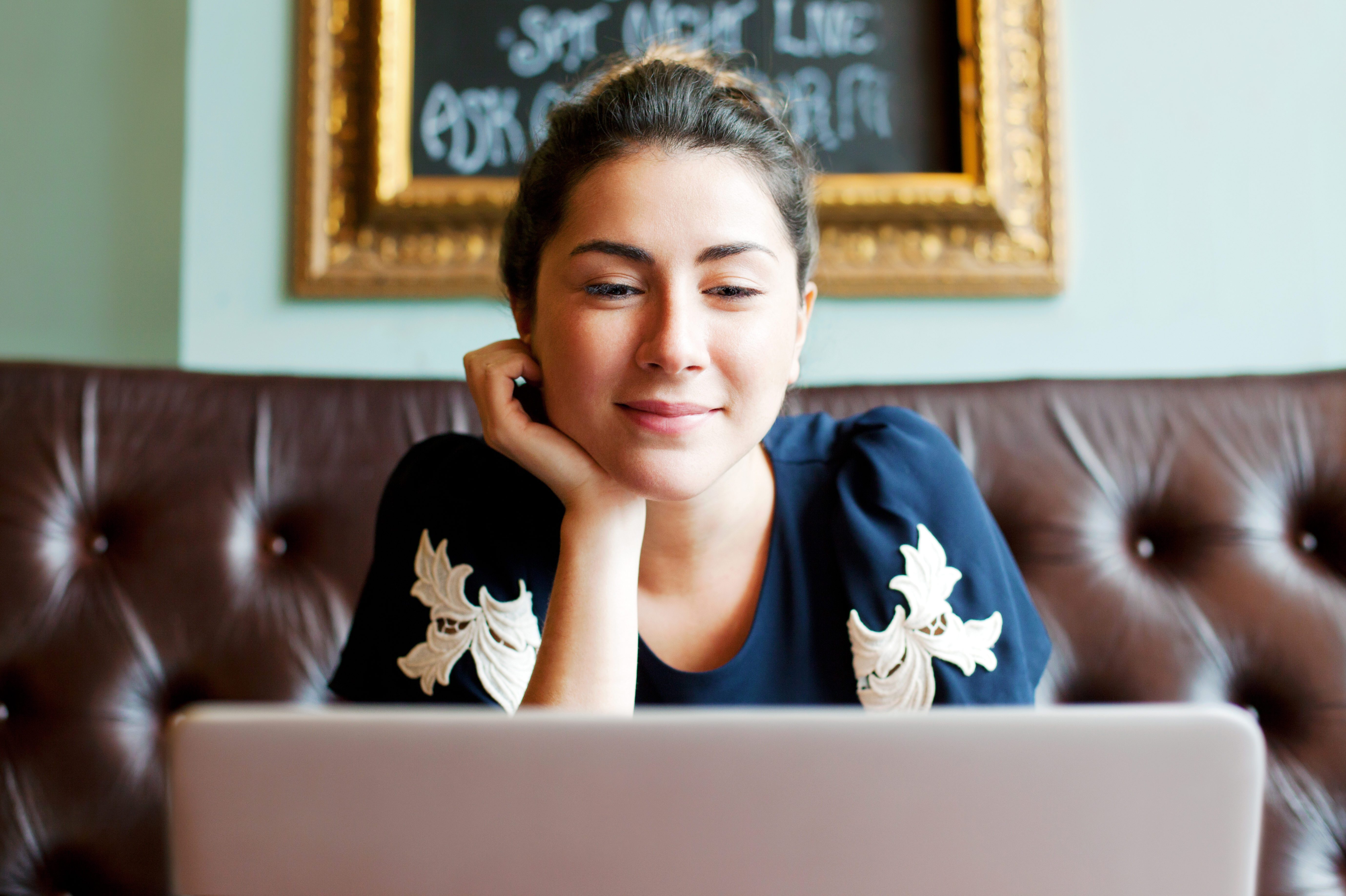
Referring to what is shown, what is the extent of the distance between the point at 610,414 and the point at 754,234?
176mm

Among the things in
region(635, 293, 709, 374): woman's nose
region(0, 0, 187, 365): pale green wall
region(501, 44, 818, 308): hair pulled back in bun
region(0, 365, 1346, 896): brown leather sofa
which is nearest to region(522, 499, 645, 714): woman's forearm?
region(635, 293, 709, 374): woman's nose

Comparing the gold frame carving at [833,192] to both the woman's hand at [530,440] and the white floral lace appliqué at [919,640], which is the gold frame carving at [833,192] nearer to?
the woman's hand at [530,440]

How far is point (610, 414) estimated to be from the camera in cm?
70

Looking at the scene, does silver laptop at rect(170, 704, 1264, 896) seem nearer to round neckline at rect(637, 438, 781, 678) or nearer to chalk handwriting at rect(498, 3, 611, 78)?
round neckline at rect(637, 438, 781, 678)

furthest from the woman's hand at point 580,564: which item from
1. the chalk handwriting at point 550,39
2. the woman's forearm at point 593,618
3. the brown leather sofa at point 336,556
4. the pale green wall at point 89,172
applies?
the pale green wall at point 89,172

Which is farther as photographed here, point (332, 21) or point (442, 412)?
point (332, 21)

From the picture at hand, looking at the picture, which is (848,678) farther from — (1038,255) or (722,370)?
(1038,255)

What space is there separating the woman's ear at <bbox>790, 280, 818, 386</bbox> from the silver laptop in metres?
0.55

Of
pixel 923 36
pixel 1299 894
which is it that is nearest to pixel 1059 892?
pixel 1299 894

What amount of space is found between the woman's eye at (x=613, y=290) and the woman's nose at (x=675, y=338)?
0.06ft

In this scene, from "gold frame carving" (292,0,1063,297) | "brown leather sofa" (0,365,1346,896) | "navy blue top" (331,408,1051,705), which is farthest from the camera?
"gold frame carving" (292,0,1063,297)

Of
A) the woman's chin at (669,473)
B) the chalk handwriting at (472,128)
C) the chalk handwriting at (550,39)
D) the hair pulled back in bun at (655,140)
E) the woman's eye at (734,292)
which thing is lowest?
the woman's chin at (669,473)

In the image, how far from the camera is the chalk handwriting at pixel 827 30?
48.7 inches

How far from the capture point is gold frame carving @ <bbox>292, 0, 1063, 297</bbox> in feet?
4.00
